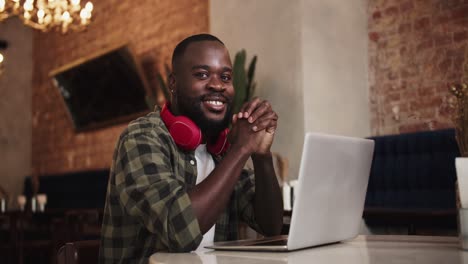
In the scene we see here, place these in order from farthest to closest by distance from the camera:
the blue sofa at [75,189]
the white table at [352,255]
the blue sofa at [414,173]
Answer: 1. the blue sofa at [75,189]
2. the blue sofa at [414,173]
3. the white table at [352,255]

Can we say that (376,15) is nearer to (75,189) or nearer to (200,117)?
(200,117)

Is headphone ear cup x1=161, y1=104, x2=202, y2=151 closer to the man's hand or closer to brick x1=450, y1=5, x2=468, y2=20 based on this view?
the man's hand

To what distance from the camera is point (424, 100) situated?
4133mm

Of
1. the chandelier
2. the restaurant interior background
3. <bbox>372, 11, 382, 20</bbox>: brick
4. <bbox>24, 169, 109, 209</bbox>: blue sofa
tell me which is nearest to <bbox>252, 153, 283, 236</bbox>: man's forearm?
the restaurant interior background

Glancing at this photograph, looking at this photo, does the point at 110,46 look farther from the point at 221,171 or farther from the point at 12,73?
the point at 221,171

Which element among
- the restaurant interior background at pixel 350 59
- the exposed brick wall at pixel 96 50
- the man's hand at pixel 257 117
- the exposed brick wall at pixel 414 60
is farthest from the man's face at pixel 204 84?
the exposed brick wall at pixel 96 50

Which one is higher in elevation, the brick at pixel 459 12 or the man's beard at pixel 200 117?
the brick at pixel 459 12

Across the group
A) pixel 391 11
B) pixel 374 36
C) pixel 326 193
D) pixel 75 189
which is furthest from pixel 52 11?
pixel 326 193

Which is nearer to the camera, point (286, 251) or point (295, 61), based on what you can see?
point (286, 251)

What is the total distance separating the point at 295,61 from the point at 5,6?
8.55 feet

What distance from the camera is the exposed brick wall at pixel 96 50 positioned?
19.8ft

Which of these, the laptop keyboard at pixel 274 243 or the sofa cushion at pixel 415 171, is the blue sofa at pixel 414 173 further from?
the laptop keyboard at pixel 274 243

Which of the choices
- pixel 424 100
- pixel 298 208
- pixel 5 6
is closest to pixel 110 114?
pixel 5 6

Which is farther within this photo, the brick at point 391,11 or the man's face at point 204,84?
the brick at point 391,11
